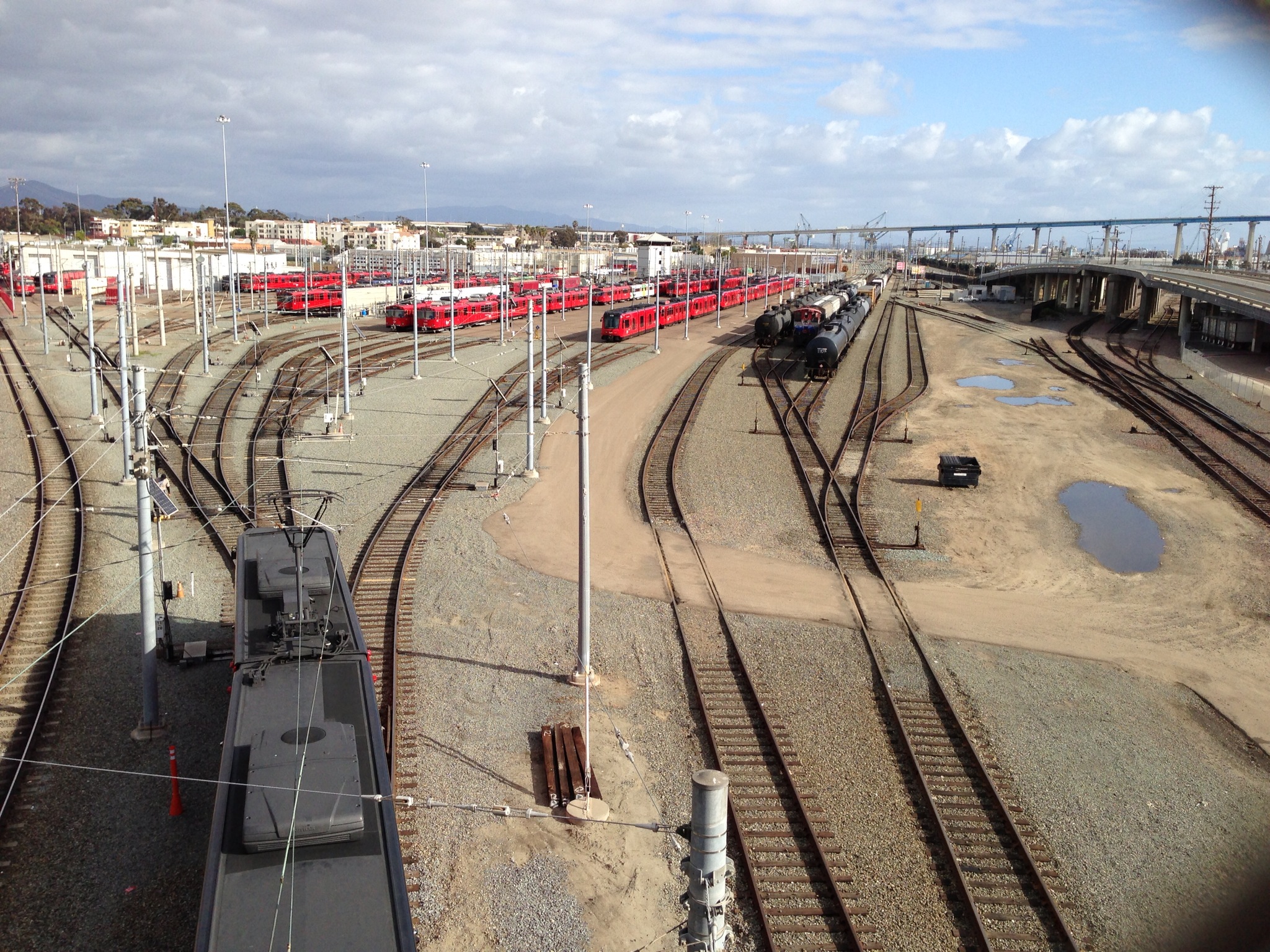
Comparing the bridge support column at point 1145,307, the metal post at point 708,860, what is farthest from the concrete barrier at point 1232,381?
the metal post at point 708,860

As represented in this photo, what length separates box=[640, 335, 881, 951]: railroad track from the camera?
414 inches

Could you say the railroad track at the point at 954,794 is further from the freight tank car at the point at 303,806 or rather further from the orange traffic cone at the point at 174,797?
the orange traffic cone at the point at 174,797

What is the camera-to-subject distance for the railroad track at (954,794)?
34.9 feet

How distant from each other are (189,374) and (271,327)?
21.3 m

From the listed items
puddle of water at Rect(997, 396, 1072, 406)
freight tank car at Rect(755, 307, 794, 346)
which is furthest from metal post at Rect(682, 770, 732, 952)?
Result: freight tank car at Rect(755, 307, 794, 346)

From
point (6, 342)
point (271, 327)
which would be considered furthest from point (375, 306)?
point (6, 342)

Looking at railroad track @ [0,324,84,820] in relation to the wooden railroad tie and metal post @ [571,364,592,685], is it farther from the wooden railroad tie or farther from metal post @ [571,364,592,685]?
metal post @ [571,364,592,685]

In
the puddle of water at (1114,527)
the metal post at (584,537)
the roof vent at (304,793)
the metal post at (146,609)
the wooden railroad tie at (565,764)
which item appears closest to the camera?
the roof vent at (304,793)

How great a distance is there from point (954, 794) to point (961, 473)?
1719 cm

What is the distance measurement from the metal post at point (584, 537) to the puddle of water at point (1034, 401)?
33.2 m

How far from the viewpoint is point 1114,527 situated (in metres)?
25.8

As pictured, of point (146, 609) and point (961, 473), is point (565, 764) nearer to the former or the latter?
point (146, 609)

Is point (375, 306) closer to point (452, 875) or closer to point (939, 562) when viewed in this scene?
point (939, 562)

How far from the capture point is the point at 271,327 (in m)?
64.3
